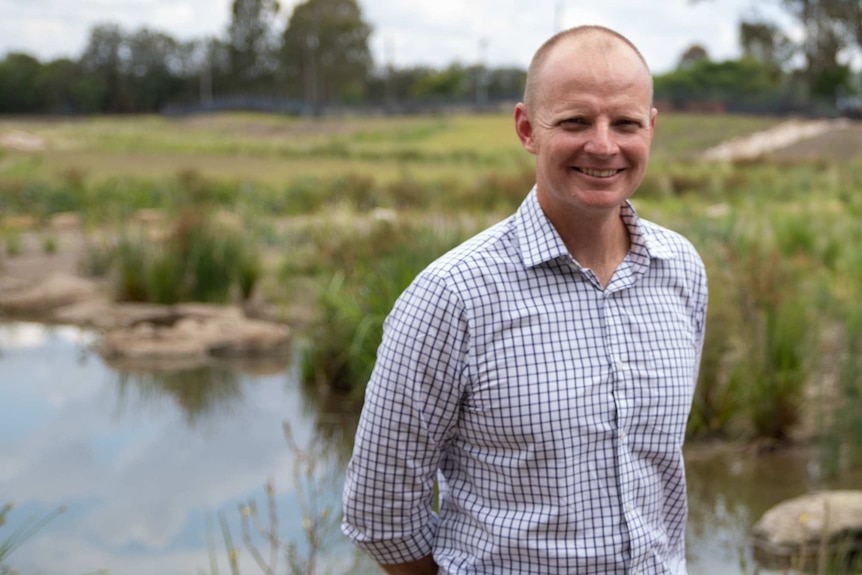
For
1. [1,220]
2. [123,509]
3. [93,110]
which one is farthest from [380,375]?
[93,110]

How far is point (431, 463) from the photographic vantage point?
72.9 inches

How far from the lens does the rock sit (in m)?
9.80

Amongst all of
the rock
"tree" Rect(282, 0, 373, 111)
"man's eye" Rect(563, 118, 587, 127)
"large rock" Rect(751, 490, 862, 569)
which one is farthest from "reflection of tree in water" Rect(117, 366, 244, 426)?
"tree" Rect(282, 0, 373, 111)

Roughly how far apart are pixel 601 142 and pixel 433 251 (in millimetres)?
4503

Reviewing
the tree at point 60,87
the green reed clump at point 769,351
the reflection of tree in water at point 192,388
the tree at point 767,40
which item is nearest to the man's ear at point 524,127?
the green reed clump at point 769,351

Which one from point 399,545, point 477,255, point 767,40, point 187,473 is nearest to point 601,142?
point 477,255

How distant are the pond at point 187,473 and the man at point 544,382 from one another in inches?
63.5

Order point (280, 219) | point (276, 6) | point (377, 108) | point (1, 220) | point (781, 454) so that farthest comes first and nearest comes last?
point (276, 6)
point (377, 108)
point (280, 219)
point (1, 220)
point (781, 454)

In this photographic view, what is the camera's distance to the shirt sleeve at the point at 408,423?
177 centimetres

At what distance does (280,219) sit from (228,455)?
1152 cm

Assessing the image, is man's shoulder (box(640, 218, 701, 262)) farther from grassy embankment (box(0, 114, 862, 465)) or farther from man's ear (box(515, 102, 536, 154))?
grassy embankment (box(0, 114, 862, 465))

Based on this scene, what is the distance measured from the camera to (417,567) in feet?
6.33

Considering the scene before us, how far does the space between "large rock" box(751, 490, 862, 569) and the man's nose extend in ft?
9.91

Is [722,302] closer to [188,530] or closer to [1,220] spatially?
[188,530]
